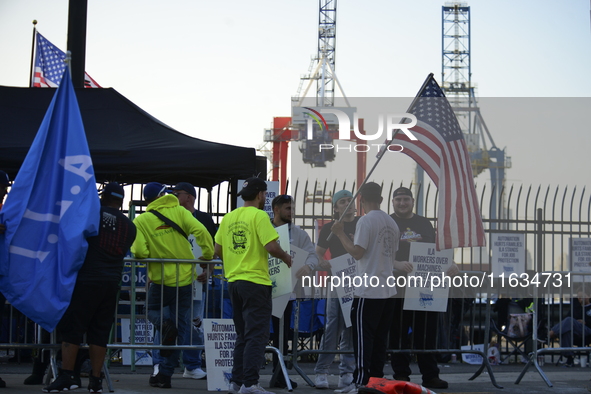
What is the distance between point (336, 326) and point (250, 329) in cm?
160

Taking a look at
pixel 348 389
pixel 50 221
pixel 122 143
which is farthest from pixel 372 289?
pixel 122 143

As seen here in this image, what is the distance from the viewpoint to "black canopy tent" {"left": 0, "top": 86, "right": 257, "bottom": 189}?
927 cm

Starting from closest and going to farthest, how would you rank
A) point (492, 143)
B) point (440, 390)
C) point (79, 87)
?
point (440, 390) < point (79, 87) < point (492, 143)

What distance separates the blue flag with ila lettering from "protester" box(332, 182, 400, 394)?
239 centimetres

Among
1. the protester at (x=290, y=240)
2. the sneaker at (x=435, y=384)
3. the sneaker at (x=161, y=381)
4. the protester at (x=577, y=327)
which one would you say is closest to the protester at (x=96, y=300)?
the sneaker at (x=161, y=381)

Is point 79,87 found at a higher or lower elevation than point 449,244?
higher

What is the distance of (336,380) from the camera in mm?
8609

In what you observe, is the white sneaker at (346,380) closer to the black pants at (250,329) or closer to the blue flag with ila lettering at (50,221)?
the black pants at (250,329)

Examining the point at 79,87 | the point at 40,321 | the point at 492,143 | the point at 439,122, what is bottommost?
the point at 40,321

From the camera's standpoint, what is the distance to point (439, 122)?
27.2 feet

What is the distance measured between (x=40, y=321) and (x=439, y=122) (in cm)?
462

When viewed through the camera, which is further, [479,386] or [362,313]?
[479,386]

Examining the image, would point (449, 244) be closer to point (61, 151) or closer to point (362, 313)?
point (362, 313)

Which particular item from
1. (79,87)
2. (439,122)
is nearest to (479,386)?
(439,122)
